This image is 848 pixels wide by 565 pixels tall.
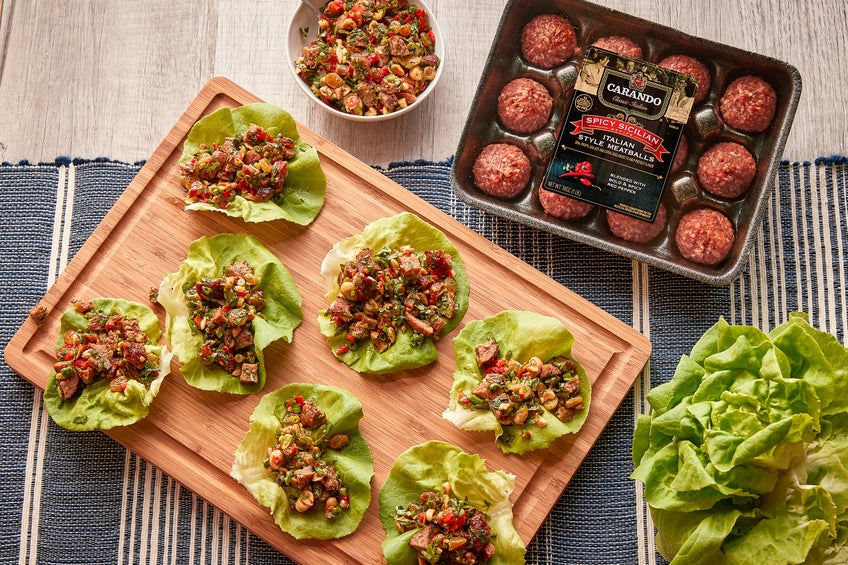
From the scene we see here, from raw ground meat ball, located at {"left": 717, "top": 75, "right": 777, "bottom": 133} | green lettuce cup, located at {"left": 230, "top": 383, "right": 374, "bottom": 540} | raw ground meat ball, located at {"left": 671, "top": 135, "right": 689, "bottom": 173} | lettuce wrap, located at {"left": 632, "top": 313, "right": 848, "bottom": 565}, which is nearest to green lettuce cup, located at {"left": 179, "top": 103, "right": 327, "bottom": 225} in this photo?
green lettuce cup, located at {"left": 230, "top": 383, "right": 374, "bottom": 540}

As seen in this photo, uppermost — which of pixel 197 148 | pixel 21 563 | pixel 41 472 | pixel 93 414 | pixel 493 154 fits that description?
pixel 493 154

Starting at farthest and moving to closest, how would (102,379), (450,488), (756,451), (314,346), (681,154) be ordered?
(681,154)
(314,346)
(102,379)
(450,488)
(756,451)

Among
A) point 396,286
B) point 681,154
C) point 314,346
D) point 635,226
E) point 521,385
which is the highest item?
point 681,154

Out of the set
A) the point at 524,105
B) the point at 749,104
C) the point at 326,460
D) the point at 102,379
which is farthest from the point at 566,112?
the point at 102,379

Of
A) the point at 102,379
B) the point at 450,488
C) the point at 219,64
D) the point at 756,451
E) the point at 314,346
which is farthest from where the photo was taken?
the point at 219,64

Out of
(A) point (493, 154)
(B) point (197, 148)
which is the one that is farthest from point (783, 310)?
(B) point (197, 148)

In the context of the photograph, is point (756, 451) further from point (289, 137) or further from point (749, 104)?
point (289, 137)

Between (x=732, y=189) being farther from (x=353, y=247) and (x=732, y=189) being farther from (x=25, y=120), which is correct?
(x=25, y=120)

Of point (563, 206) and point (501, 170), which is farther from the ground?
point (501, 170)
